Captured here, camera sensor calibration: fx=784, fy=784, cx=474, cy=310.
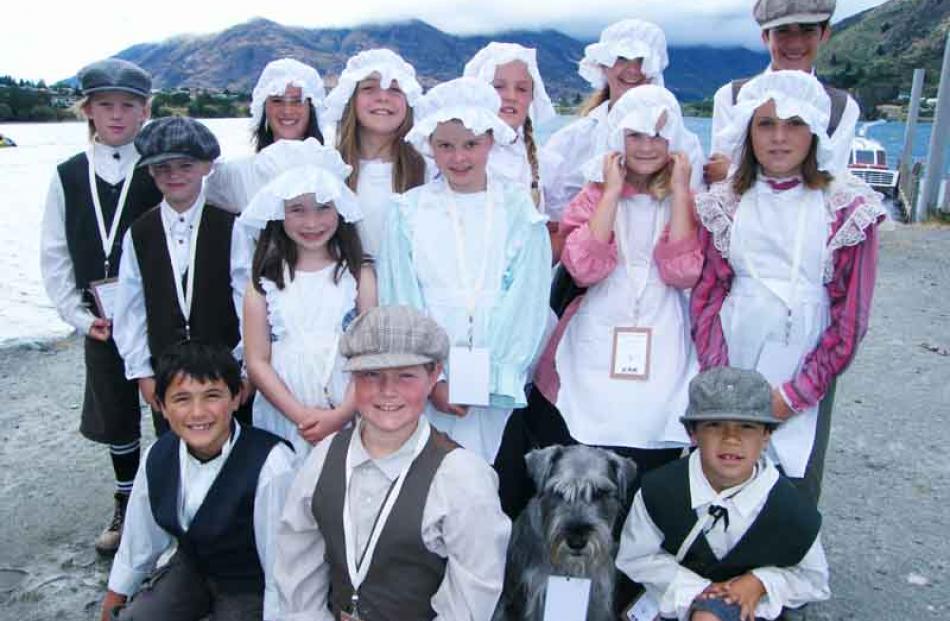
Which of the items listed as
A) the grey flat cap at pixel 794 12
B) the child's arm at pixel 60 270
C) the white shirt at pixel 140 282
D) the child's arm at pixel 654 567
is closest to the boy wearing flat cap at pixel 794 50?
the grey flat cap at pixel 794 12

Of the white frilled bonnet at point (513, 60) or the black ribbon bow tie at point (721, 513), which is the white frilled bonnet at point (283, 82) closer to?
the white frilled bonnet at point (513, 60)

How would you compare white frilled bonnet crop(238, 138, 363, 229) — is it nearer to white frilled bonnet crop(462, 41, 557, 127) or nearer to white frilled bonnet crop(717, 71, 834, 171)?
white frilled bonnet crop(462, 41, 557, 127)

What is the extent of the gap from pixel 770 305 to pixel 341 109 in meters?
2.41

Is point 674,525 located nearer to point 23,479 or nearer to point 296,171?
point 296,171

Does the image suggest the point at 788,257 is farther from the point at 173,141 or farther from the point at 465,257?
the point at 173,141

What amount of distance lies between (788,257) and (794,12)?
1263 mm

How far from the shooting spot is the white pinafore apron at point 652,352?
3490mm

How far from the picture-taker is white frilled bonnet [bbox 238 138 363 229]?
11.6 ft

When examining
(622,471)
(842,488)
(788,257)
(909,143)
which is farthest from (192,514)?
(909,143)

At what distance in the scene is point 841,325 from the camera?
329 centimetres

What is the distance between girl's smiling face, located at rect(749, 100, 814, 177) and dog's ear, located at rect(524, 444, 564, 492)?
1530 mm

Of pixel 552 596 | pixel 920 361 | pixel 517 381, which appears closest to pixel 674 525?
pixel 552 596

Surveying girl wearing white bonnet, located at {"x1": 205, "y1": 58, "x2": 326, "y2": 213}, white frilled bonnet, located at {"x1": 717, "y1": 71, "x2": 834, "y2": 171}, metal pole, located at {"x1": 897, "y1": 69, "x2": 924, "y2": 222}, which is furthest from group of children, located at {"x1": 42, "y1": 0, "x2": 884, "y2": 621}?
metal pole, located at {"x1": 897, "y1": 69, "x2": 924, "y2": 222}

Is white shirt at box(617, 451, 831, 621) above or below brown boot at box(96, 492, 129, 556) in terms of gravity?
above
